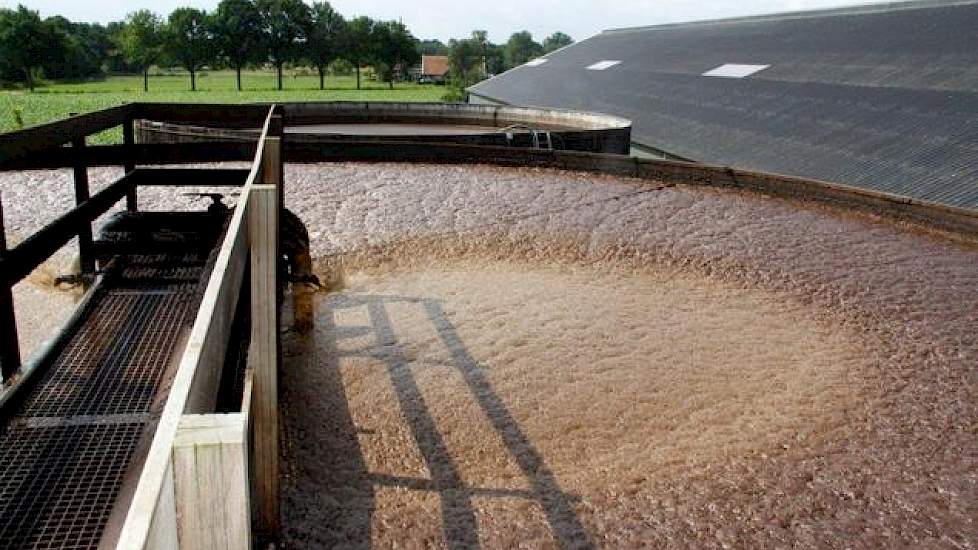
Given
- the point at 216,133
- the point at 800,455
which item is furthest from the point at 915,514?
the point at 216,133

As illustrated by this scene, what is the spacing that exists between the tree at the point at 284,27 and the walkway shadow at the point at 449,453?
276 ft

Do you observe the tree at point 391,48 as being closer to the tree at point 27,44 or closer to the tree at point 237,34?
the tree at point 237,34

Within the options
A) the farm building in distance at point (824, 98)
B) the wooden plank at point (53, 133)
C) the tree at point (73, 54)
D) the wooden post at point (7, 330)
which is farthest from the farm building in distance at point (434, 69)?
the wooden post at point (7, 330)

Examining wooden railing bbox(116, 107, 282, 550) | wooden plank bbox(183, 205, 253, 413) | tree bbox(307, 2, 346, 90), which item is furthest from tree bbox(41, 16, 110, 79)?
wooden railing bbox(116, 107, 282, 550)

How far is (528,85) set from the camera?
33.7 meters

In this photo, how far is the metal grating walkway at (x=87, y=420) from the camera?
3.31 metres

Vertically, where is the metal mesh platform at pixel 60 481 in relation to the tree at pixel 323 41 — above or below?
below

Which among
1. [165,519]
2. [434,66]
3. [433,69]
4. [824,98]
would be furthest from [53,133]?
[434,66]

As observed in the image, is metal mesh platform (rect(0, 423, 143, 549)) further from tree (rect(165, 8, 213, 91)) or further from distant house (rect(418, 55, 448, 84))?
distant house (rect(418, 55, 448, 84))

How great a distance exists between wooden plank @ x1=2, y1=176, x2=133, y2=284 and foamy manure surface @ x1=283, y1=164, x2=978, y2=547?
1644 mm

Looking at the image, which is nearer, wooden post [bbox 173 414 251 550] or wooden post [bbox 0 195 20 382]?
wooden post [bbox 173 414 251 550]

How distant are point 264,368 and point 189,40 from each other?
90.8m

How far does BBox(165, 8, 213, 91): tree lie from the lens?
276 feet

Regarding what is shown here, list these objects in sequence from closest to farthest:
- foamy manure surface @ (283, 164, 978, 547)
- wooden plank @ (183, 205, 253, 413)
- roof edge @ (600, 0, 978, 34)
A: wooden plank @ (183, 205, 253, 413) → foamy manure surface @ (283, 164, 978, 547) → roof edge @ (600, 0, 978, 34)
